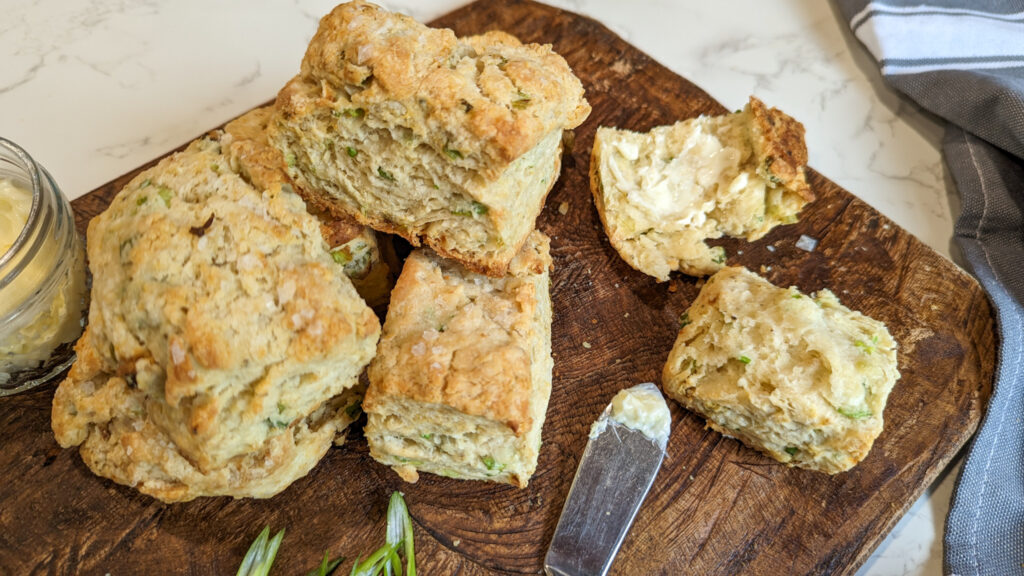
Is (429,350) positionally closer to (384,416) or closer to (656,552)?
(384,416)

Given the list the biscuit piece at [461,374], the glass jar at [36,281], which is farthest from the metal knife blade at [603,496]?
the glass jar at [36,281]

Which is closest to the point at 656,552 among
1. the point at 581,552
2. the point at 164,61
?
the point at 581,552

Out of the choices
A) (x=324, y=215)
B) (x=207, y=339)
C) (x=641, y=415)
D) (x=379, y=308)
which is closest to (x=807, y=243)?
(x=641, y=415)

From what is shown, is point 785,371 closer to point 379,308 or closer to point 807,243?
point 807,243

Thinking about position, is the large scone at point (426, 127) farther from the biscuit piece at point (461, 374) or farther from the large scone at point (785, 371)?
the large scone at point (785, 371)

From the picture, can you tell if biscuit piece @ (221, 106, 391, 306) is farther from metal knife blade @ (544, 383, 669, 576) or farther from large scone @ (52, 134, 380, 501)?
metal knife blade @ (544, 383, 669, 576)

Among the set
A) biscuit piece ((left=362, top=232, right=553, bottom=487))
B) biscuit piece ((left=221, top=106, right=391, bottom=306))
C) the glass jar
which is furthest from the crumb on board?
the glass jar

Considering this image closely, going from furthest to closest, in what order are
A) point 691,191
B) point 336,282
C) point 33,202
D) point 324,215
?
point 691,191
point 324,215
point 33,202
point 336,282
